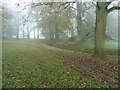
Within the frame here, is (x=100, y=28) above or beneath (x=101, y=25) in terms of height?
beneath

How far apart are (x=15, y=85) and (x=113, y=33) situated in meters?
42.3

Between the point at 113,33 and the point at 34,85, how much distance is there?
4181 cm

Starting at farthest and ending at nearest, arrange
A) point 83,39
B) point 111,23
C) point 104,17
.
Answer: point 111,23 < point 83,39 < point 104,17

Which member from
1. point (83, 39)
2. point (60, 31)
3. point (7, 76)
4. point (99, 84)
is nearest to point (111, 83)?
point (99, 84)

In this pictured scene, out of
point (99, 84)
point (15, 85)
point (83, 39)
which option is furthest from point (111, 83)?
point (83, 39)

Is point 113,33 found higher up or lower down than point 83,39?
higher up

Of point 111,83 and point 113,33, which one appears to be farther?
point 113,33

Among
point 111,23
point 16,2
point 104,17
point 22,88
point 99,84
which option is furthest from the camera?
point 111,23

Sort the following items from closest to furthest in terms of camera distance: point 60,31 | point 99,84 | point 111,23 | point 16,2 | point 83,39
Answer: point 99,84 < point 16,2 < point 83,39 < point 60,31 < point 111,23

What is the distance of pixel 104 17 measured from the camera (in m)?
9.64

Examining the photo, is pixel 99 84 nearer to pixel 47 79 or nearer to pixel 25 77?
pixel 47 79

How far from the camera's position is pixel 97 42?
9977 mm

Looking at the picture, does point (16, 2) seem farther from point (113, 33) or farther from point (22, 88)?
point (113, 33)

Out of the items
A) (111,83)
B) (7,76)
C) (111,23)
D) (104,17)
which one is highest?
(111,23)
